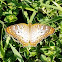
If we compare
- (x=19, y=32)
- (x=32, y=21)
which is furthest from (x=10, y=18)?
(x=19, y=32)

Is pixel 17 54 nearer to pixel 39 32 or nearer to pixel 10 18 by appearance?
pixel 39 32

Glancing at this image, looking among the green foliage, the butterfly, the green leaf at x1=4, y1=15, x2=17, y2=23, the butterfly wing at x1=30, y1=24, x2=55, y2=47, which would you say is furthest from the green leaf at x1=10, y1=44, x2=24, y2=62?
the green leaf at x1=4, y1=15, x2=17, y2=23

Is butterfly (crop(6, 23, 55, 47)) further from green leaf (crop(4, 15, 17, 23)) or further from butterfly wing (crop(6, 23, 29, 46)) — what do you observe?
green leaf (crop(4, 15, 17, 23))

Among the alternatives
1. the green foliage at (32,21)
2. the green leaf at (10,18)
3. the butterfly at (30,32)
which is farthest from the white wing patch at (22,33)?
the green leaf at (10,18)

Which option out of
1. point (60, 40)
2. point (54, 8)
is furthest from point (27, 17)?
point (60, 40)

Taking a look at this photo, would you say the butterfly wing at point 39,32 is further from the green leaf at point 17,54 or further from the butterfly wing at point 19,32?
the green leaf at point 17,54
